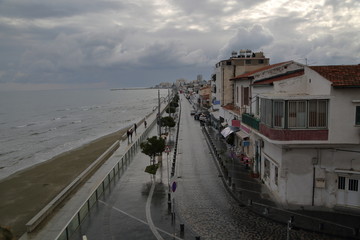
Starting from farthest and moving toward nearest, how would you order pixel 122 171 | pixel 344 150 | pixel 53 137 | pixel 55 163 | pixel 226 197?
pixel 53 137 < pixel 55 163 < pixel 122 171 < pixel 226 197 < pixel 344 150

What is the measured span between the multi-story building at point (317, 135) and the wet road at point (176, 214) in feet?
8.78

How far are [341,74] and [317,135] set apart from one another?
2967mm

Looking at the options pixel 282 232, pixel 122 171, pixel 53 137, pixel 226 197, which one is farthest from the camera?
pixel 53 137

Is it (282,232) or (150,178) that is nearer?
(282,232)

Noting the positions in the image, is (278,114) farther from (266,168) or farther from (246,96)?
(246,96)

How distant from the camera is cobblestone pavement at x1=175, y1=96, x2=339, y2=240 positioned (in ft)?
42.1

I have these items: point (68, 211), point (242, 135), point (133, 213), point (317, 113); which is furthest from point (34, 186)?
point (317, 113)

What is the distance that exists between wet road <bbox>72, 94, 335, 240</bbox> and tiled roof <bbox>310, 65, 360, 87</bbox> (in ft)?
20.6

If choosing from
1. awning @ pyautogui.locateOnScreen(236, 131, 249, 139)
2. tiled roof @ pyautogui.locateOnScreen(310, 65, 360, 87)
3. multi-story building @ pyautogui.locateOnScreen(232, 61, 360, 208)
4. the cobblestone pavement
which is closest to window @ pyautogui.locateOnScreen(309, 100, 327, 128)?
multi-story building @ pyautogui.locateOnScreen(232, 61, 360, 208)

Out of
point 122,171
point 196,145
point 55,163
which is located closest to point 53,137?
point 55,163

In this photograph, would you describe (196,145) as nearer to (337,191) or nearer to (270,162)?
(270,162)

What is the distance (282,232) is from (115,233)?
22.4 feet

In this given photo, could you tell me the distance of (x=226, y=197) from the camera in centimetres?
1733

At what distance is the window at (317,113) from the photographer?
547 inches
